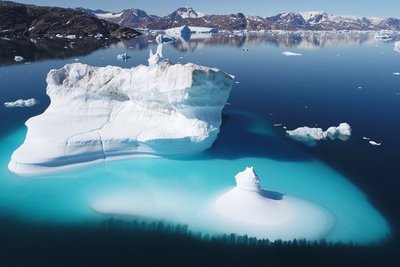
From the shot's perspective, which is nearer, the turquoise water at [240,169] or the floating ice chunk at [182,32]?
the turquoise water at [240,169]

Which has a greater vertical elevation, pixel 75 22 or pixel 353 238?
pixel 75 22

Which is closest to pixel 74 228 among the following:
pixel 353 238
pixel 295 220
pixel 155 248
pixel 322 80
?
pixel 155 248

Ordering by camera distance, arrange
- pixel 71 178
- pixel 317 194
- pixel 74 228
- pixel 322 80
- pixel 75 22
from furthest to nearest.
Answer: pixel 75 22
pixel 322 80
pixel 71 178
pixel 317 194
pixel 74 228

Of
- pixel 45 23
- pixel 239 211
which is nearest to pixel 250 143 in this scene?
pixel 239 211

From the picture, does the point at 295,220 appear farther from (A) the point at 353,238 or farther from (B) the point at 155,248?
(B) the point at 155,248

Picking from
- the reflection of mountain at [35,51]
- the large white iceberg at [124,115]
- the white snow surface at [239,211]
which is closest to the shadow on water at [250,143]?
the large white iceberg at [124,115]

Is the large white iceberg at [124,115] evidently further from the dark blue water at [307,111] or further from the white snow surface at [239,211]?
the white snow surface at [239,211]

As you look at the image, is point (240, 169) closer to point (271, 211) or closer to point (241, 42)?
point (271, 211)
